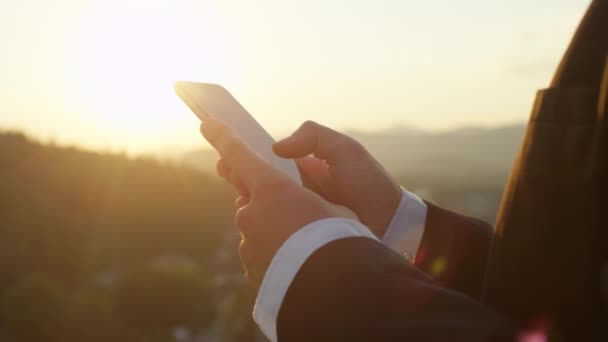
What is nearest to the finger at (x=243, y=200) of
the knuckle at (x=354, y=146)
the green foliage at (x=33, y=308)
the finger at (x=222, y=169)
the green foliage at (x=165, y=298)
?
the finger at (x=222, y=169)

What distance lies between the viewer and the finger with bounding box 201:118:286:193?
1099mm

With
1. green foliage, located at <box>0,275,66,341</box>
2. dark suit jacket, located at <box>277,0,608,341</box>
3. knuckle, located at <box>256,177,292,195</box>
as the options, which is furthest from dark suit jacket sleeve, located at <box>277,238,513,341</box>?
green foliage, located at <box>0,275,66,341</box>

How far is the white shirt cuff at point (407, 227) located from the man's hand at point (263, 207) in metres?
0.51

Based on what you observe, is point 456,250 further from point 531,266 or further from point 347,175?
point 531,266

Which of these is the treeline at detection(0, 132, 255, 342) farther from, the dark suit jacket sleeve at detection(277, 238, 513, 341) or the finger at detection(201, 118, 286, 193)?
the dark suit jacket sleeve at detection(277, 238, 513, 341)

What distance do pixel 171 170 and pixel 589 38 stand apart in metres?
8.62

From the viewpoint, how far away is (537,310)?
2.84ft

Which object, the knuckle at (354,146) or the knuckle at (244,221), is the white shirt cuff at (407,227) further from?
the knuckle at (244,221)

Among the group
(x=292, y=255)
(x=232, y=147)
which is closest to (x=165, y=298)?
(x=232, y=147)

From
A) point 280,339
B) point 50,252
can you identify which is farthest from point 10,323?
point 280,339

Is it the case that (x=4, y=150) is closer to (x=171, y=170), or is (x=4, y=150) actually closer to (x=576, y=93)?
(x=171, y=170)

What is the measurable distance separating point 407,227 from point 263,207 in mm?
663

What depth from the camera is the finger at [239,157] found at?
1.10m

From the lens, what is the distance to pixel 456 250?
4.84ft
